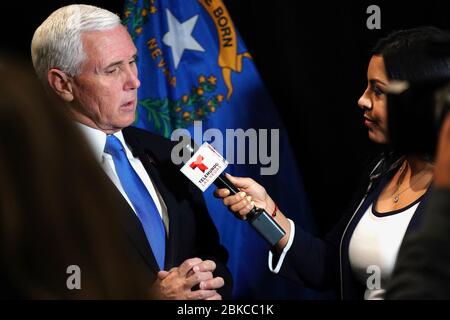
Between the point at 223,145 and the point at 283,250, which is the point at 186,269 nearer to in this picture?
the point at 283,250

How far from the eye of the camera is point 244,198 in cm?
189

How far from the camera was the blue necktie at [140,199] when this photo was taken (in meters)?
1.94

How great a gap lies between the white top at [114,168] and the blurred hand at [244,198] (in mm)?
164

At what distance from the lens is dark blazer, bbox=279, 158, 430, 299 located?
1926mm

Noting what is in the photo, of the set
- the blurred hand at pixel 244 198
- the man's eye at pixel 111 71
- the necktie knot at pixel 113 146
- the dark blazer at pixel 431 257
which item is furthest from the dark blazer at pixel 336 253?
the dark blazer at pixel 431 257

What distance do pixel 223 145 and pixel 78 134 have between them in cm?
168

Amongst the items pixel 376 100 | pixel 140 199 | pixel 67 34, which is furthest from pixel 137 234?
pixel 376 100

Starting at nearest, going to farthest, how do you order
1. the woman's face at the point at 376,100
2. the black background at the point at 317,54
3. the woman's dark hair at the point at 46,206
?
the woman's dark hair at the point at 46,206, the woman's face at the point at 376,100, the black background at the point at 317,54

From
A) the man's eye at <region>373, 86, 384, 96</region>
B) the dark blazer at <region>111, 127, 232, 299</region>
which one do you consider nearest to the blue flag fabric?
the dark blazer at <region>111, 127, 232, 299</region>

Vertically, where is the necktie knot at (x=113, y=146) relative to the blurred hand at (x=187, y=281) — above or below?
above

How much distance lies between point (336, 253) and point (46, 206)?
1.42m

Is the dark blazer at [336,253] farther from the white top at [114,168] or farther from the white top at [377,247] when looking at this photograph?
the white top at [114,168]

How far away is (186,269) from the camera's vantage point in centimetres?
186

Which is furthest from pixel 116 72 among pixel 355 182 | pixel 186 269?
pixel 355 182
